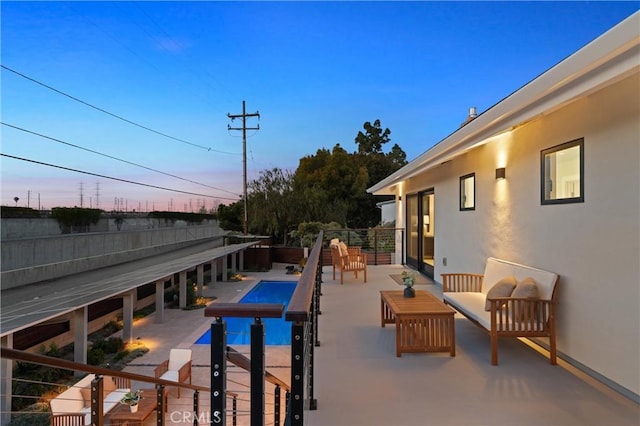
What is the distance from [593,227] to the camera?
2980mm

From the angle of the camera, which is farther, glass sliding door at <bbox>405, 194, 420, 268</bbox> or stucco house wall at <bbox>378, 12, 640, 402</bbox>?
glass sliding door at <bbox>405, 194, 420, 268</bbox>

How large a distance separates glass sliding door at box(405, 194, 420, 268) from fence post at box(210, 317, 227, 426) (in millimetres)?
8071

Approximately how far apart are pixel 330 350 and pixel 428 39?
8408 millimetres

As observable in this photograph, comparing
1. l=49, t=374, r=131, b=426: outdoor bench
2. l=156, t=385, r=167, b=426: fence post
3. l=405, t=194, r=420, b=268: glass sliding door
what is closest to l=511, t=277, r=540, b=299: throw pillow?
l=156, t=385, r=167, b=426: fence post

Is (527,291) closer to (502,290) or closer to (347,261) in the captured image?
(502,290)

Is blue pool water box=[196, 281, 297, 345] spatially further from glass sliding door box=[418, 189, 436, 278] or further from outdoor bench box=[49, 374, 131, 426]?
glass sliding door box=[418, 189, 436, 278]

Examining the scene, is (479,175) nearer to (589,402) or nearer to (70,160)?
(589,402)

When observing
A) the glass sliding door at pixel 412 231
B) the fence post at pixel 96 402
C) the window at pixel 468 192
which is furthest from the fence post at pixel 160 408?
the glass sliding door at pixel 412 231

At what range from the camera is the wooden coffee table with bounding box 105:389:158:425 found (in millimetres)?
6250

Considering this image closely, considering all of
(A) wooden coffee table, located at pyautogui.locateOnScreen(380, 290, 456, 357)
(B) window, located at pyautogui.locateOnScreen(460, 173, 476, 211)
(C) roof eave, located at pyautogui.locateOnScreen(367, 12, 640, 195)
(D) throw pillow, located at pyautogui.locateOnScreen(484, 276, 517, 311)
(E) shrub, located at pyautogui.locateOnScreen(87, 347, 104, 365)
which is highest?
(C) roof eave, located at pyautogui.locateOnScreen(367, 12, 640, 195)

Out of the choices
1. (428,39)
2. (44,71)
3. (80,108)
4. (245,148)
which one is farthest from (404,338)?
(245,148)

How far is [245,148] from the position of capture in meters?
26.4

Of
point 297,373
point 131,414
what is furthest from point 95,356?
point 297,373

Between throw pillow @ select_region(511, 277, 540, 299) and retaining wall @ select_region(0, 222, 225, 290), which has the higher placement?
throw pillow @ select_region(511, 277, 540, 299)
